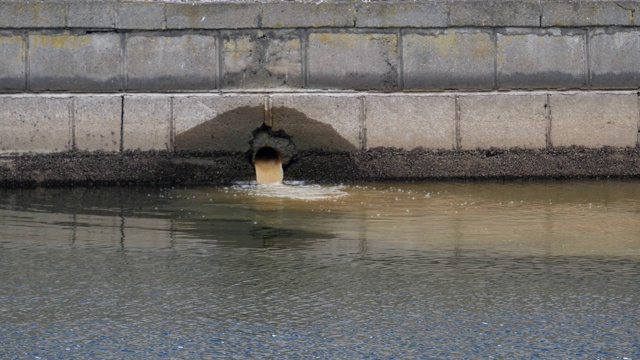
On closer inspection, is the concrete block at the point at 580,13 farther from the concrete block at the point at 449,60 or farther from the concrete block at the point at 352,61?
the concrete block at the point at 352,61

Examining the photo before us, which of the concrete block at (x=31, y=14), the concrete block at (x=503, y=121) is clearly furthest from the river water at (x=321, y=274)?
the concrete block at (x=31, y=14)

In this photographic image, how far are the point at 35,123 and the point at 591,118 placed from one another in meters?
4.95

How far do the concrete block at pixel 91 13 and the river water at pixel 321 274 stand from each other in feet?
5.19

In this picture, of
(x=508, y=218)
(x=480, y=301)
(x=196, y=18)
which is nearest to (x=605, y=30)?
(x=508, y=218)

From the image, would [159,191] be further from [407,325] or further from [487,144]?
[407,325]

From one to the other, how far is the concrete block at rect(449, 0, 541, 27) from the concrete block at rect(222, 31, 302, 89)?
1464 millimetres

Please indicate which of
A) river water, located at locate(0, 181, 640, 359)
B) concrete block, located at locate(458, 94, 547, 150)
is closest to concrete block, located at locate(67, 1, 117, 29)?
river water, located at locate(0, 181, 640, 359)

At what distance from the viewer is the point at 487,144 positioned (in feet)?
35.2

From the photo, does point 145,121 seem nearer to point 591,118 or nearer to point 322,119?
point 322,119

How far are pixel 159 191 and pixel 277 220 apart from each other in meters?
1.93

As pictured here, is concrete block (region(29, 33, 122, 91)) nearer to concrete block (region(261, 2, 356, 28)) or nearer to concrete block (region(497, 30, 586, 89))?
concrete block (region(261, 2, 356, 28))

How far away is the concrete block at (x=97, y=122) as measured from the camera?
10.5 m

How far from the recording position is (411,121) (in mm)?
10656

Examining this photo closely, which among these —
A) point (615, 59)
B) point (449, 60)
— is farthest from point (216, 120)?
point (615, 59)
